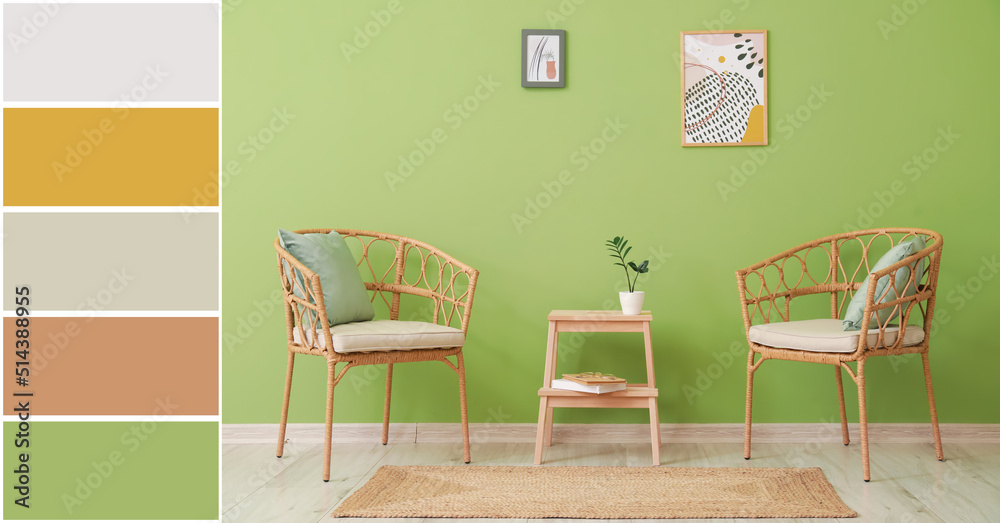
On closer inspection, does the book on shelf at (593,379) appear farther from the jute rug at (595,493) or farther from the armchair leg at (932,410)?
the armchair leg at (932,410)

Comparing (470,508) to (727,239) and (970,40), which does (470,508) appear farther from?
(970,40)

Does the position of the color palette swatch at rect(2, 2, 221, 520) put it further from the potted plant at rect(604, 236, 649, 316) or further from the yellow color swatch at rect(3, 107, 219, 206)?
the potted plant at rect(604, 236, 649, 316)

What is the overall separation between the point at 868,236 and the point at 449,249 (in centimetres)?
166

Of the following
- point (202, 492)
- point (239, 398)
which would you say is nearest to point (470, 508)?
point (202, 492)

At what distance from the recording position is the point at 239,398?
292 cm

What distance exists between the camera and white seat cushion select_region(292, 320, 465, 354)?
2293mm

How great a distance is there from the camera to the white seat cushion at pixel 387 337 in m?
2.29

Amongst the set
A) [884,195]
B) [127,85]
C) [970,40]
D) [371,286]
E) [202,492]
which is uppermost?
[970,40]

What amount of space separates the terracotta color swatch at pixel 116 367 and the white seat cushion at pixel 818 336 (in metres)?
2.11

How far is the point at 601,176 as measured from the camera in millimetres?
2900

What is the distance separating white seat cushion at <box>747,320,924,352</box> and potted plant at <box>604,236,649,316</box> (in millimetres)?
414

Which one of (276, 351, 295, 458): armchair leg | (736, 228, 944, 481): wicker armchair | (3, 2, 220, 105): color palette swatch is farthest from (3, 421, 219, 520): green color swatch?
(736, 228, 944, 481): wicker armchair

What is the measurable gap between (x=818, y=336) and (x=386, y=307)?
161 centimetres

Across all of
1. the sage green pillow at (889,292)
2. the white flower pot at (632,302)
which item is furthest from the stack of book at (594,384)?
the sage green pillow at (889,292)
